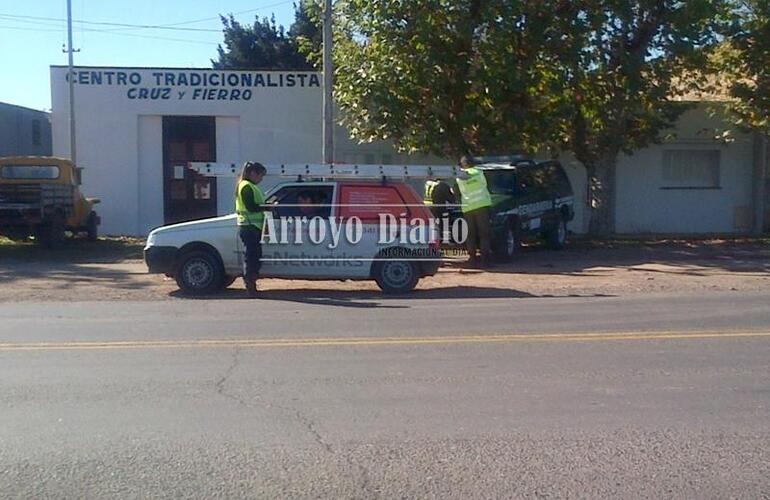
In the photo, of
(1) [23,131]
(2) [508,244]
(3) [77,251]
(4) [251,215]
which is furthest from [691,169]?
(1) [23,131]

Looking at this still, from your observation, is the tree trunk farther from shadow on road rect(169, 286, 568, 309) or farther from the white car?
the white car

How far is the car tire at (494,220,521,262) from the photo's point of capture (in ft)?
62.7

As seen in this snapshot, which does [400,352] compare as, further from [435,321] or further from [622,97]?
[622,97]

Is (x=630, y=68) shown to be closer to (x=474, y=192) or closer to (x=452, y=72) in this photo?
(x=452, y=72)

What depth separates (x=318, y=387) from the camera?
313 inches

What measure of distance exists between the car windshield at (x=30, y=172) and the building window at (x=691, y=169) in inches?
642

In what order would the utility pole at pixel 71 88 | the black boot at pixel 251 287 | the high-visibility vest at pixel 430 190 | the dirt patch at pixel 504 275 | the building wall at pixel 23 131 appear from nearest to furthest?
the black boot at pixel 251 287 < the dirt patch at pixel 504 275 < the high-visibility vest at pixel 430 190 < the utility pole at pixel 71 88 < the building wall at pixel 23 131

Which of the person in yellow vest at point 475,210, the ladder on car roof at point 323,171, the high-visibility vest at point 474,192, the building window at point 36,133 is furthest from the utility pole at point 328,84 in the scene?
the building window at point 36,133

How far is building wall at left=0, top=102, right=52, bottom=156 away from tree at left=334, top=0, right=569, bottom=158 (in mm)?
15494

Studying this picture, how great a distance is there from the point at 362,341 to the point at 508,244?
966 cm

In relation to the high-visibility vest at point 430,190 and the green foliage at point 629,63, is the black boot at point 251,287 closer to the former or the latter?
the high-visibility vest at point 430,190

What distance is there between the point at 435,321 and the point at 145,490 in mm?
6401

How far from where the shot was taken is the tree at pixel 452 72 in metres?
20.4

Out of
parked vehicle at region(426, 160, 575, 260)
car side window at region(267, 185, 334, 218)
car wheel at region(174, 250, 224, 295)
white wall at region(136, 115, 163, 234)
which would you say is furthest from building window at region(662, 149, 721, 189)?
car wheel at region(174, 250, 224, 295)
